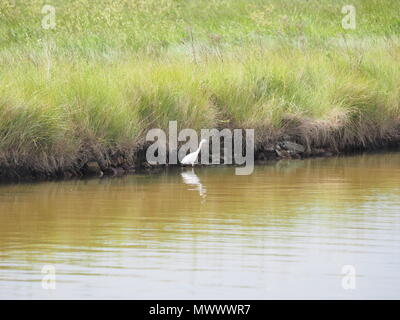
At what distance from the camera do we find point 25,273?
8344 millimetres

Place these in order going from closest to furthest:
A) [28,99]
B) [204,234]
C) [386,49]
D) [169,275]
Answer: [169,275] → [204,234] → [28,99] → [386,49]

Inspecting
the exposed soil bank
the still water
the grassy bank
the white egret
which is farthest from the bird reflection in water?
the grassy bank

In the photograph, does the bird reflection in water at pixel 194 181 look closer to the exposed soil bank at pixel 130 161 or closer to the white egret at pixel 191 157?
the white egret at pixel 191 157

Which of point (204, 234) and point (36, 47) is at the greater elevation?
point (36, 47)

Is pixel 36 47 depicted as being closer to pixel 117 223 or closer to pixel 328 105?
pixel 328 105

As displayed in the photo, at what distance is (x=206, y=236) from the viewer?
994cm

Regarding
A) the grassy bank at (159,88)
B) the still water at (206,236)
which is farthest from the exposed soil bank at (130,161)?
the still water at (206,236)

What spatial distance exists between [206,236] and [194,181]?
3.69 metres

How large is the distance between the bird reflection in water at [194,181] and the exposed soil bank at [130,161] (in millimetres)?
508

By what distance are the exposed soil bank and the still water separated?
0.36m

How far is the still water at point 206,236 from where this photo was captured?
802cm

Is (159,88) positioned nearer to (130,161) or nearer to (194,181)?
(130,161)

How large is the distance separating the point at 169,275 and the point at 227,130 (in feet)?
23.1

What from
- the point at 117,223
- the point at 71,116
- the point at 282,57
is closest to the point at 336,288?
the point at 117,223
